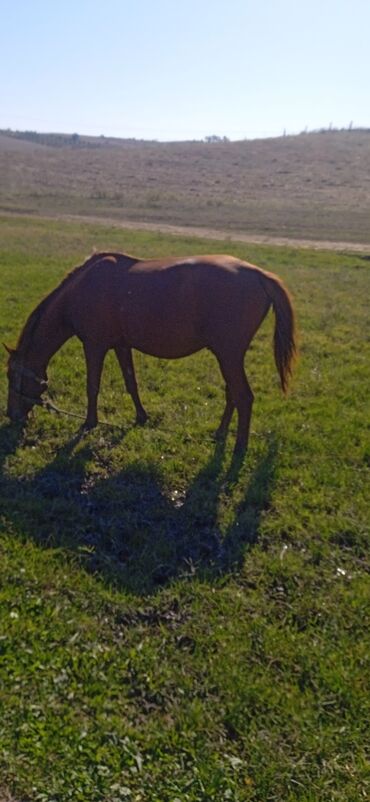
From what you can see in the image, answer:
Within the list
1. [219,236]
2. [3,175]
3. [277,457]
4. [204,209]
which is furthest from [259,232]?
[3,175]

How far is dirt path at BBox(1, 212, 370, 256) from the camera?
67.8 feet

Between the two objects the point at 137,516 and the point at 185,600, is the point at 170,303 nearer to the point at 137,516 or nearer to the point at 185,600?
the point at 137,516

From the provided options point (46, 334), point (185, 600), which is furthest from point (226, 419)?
point (185, 600)

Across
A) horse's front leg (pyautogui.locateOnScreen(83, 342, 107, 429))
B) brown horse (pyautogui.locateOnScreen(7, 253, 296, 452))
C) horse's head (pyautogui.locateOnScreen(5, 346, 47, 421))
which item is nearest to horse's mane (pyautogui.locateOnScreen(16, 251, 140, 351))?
brown horse (pyautogui.locateOnScreen(7, 253, 296, 452))

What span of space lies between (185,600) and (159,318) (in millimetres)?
2791

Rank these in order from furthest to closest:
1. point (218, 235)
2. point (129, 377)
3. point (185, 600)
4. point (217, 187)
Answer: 1. point (217, 187)
2. point (218, 235)
3. point (129, 377)
4. point (185, 600)

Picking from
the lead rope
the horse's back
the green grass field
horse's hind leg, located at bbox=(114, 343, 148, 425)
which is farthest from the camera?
horse's hind leg, located at bbox=(114, 343, 148, 425)

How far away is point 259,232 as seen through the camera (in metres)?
24.0

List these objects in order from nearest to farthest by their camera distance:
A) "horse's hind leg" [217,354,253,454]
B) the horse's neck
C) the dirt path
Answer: "horse's hind leg" [217,354,253,454], the horse's neck, the dirt path

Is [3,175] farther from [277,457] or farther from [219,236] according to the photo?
[277,457]

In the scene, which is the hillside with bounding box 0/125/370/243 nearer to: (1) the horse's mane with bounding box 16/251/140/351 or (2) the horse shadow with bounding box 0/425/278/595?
(1) the horse's mane with bounding box 16/251/140/351

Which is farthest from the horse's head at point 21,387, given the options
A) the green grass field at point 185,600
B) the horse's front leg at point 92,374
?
the horse's front leg at point 92,374

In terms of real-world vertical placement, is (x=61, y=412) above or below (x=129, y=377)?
below

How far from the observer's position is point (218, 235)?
22562mm
